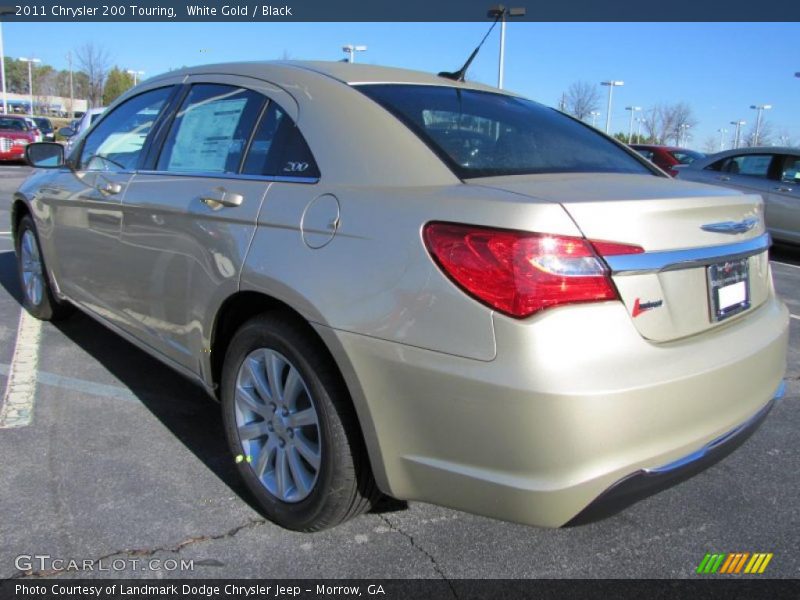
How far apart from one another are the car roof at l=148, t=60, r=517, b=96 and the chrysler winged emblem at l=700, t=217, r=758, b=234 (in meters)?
1.33

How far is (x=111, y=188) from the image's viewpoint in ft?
11.2

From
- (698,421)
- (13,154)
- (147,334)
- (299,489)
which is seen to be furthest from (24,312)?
(13,154)

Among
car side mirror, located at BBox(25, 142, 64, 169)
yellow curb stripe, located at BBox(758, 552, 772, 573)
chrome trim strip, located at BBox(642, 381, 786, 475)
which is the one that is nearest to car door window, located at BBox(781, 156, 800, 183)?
chrome trim strip, located at BBox(642, 381, 786, 475)

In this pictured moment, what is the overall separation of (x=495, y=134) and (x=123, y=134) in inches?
91.5

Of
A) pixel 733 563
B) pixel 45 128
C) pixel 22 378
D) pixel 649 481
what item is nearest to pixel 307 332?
pixel 649 481

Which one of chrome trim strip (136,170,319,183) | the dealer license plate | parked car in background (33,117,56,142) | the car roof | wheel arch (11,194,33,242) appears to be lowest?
wheel arch (11,194,33,242)

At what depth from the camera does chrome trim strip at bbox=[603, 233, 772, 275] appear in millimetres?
1858

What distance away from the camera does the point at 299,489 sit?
7.86 ft

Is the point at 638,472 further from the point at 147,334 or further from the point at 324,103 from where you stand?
the point at 147,334

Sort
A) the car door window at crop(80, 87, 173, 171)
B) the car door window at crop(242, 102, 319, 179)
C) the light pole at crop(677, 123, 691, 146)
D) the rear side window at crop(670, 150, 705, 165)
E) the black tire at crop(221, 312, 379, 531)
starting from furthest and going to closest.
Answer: the light pole at crop(677, 123, 691, 146) < the rear side window at crop(670, 150, 705, 165) < the car door window at crop(80, 87, 173, 171) < the car door window at crop(242, 102, 319, 179) < the black tire at crop(221, 312, 379, 531)

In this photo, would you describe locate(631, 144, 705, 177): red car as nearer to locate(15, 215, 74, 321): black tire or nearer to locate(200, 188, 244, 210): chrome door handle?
locate(15, 215, 74, 321): black tire

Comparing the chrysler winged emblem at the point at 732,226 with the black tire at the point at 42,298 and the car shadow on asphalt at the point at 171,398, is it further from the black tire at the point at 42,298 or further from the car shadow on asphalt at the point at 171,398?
the black tire at the point at 42,298

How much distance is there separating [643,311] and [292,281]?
1.09m

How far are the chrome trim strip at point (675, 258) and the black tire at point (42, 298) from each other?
13.1 feet
